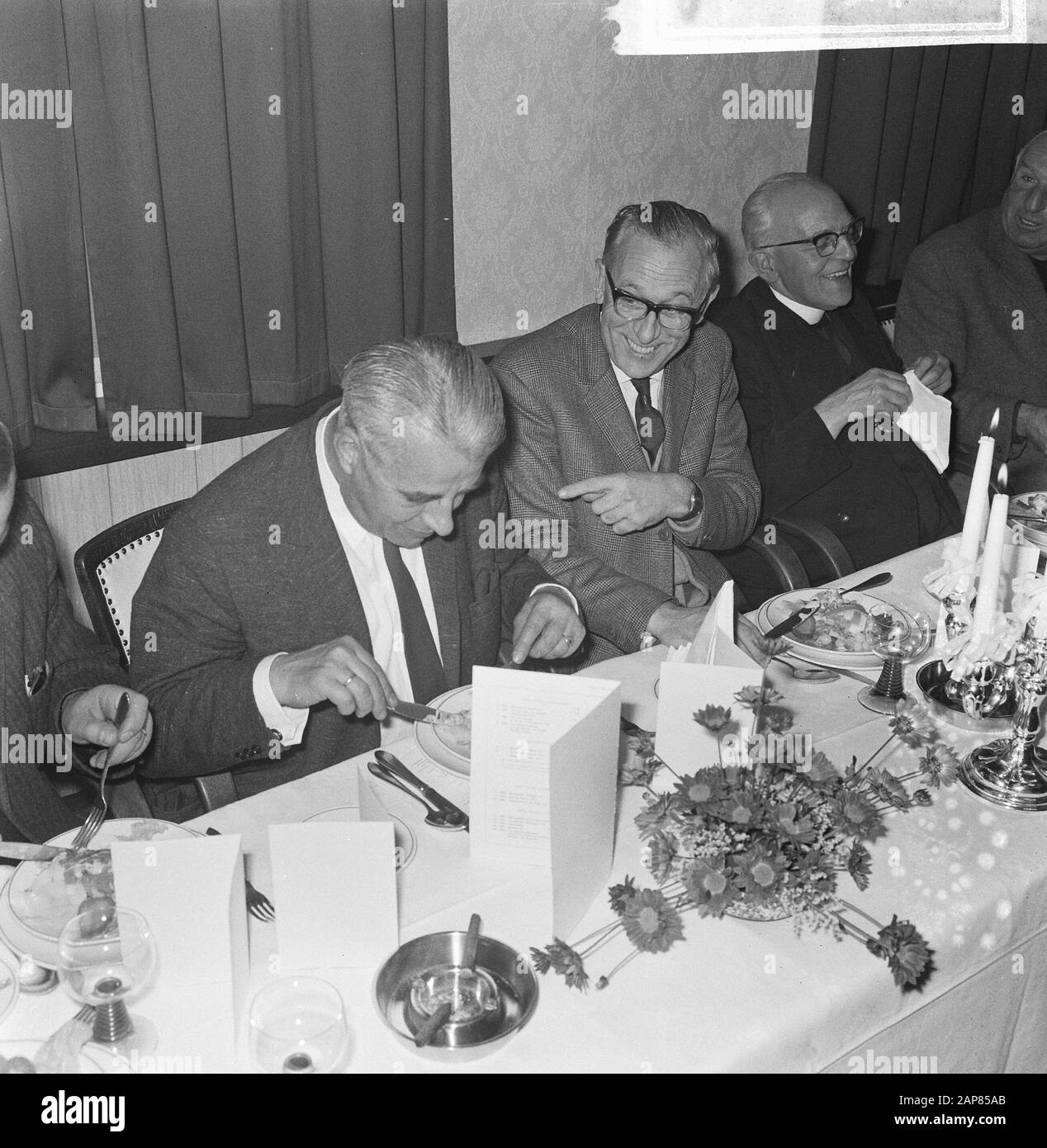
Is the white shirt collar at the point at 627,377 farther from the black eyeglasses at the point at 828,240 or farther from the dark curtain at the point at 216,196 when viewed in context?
the dark curtain at the point at 216,196

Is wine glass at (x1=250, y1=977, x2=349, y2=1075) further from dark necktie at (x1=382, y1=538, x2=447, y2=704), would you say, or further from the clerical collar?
the clerical collar

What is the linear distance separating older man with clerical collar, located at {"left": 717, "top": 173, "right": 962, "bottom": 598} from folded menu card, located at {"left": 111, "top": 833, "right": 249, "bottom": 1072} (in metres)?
2.15

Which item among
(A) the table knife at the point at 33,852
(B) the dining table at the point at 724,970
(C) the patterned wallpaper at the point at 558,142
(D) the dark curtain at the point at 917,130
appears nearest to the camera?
(B) the dining table at the point at 724,970

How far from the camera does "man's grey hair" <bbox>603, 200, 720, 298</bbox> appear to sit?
8.57 feet

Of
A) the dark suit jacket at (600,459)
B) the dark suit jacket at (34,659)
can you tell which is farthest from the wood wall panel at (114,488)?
the dark suit jacket at (34,659)

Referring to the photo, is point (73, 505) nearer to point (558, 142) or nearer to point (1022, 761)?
point (558, 142)

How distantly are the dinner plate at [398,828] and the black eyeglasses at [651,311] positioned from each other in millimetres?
1395

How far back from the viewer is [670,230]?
2611 mm

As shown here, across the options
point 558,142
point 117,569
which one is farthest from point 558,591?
point 558,142

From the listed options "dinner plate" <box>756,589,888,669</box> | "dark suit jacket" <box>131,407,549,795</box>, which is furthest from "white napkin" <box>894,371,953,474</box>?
"dark suit jacket" <box>131,407,549,795</box>

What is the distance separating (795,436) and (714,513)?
504 millimetres

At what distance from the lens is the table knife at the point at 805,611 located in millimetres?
2242

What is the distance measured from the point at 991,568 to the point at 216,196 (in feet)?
7.08
